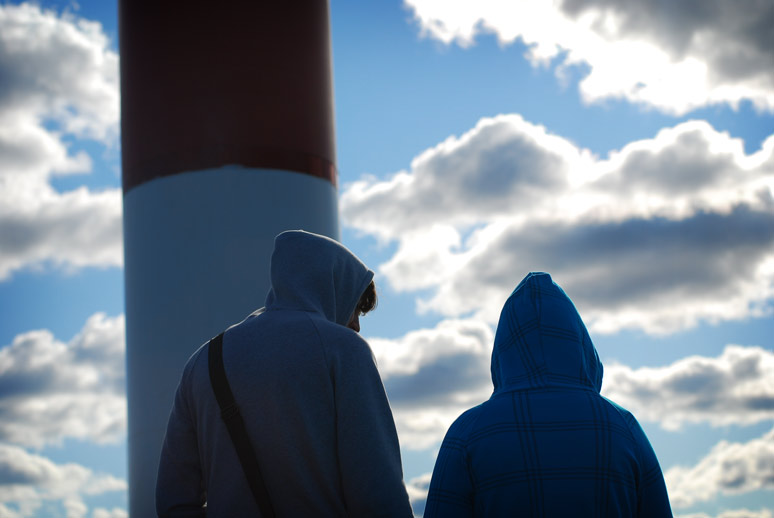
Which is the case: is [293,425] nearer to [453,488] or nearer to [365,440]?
[365,440]

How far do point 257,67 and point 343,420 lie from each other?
5.43 metres

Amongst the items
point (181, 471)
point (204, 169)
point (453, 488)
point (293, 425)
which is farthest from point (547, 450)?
point (204, 169)

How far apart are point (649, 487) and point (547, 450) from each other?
1.34ft

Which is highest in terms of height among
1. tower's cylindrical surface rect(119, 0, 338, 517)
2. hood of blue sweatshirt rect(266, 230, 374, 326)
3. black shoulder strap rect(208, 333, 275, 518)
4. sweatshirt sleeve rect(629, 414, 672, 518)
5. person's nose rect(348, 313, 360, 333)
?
tower's cylindrical surface rect(119, 0, 338, 517)

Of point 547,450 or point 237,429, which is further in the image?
point 237,429

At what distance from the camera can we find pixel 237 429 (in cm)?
281

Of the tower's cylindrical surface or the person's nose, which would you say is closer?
the person's nose

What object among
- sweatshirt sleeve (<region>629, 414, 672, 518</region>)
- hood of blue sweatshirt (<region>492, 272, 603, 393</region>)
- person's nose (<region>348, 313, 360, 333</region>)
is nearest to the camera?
sweatshirt sleeve (<region>629, 414, 672, 518</region>)

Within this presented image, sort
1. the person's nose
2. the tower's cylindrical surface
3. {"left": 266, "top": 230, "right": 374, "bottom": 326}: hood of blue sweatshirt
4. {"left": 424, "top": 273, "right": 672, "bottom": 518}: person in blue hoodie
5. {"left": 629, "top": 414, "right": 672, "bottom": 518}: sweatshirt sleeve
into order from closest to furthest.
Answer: {"left": 424, "top": 273, "right": 672, "bottom": 518}: person in blue hoodie → {"left": 629, "top": 414, "right": 672, "bottom": 518}: sweatshirt sleeve → {"left": 266, "top": 230, "right": 374, "bottom": 326}: hood of blue sweatshirt → the person's nose → the tower's cylindrical surface

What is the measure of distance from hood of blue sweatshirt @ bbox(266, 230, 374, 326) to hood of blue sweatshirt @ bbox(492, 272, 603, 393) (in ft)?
1.91

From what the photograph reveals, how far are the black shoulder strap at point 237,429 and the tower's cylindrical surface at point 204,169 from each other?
3.98 metres

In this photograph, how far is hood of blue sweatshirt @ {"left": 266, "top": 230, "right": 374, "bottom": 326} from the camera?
304 cm

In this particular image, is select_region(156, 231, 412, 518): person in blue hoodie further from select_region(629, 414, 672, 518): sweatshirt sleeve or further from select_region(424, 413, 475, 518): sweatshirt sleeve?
select_region(629, 414, 672, 518): sweatshirt sleeve

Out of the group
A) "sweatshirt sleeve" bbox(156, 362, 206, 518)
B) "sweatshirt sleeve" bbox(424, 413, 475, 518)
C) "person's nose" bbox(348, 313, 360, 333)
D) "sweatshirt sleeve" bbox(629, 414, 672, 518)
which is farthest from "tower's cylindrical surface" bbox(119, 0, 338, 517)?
"sweatshirt sleeve" bbox(629, 414, 672, 518)
